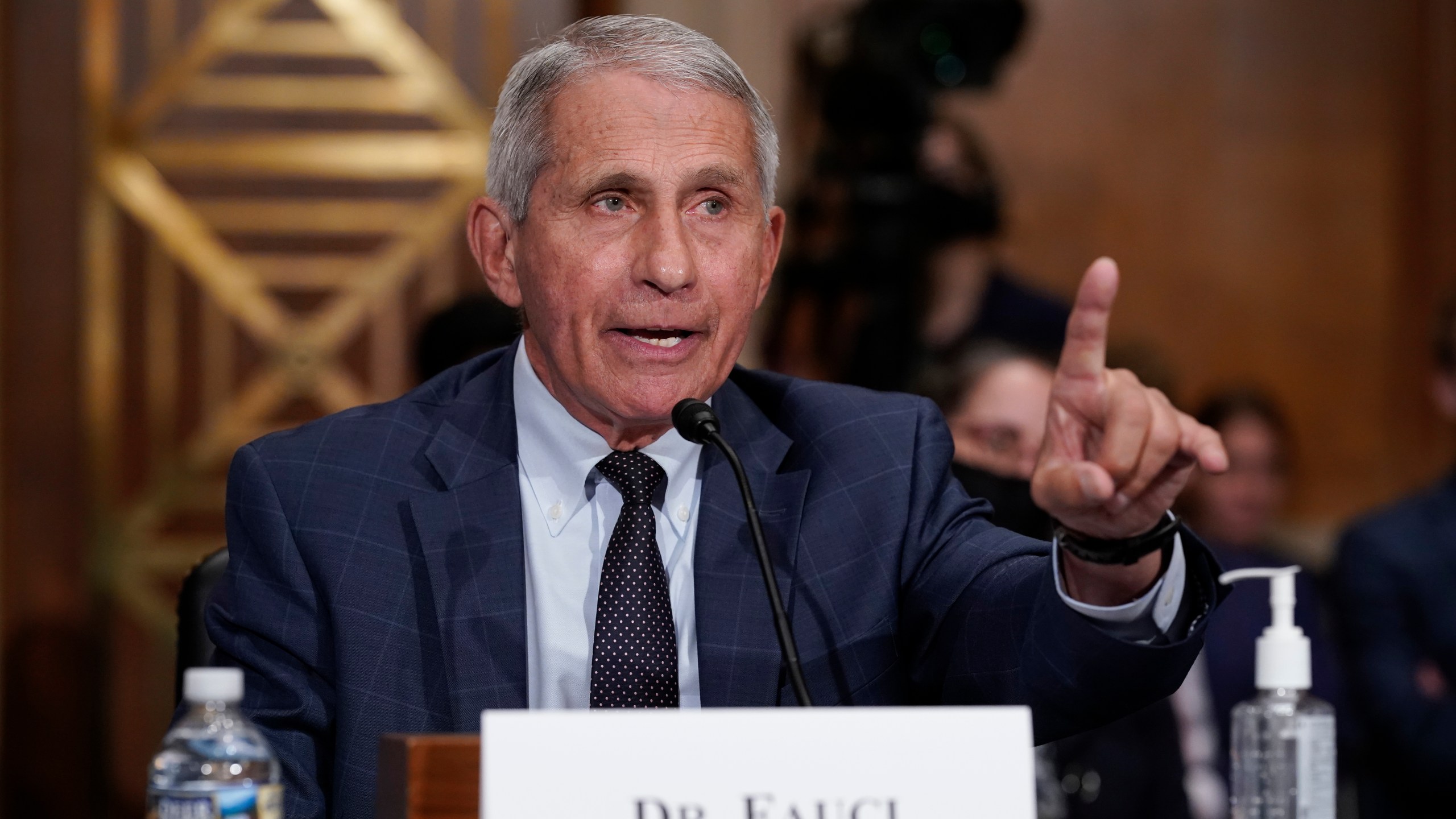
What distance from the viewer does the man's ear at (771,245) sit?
1838 mm

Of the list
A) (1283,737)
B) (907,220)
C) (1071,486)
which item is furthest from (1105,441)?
(907,220)

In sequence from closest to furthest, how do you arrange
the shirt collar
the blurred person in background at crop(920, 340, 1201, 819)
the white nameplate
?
the white nameplate → the shirt collar → the blurred person in background at crop(920, 340, 1201, 819)

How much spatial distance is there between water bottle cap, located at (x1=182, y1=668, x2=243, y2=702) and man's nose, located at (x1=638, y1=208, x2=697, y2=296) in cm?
64

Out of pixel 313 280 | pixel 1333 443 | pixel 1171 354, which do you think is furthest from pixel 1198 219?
pixel 313 280

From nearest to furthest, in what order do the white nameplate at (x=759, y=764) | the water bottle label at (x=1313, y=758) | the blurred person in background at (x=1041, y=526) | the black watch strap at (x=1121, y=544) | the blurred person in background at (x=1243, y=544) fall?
the white nameplate at (x=759, y=764)
the black watch strap at (x=1121, y=544)
the water bottle label at (x=1313, y=758)
the blurred person in background at (x=1041, y=526)
the blurred person in background at (x=1243, y=544)

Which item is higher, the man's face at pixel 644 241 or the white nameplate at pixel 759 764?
the man's face at pixel 644 241

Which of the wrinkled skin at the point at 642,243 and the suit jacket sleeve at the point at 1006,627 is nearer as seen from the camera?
the suit jacket sleeve at the point at 1006,627

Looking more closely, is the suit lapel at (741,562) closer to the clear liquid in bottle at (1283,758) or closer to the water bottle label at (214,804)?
the clear liquid in bottle at (1283,758)

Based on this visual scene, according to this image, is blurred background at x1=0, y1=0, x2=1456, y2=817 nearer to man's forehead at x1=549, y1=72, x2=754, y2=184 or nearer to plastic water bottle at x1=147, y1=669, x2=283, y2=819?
man's forehead at x1=549, y1=72, x2=754, y2=184

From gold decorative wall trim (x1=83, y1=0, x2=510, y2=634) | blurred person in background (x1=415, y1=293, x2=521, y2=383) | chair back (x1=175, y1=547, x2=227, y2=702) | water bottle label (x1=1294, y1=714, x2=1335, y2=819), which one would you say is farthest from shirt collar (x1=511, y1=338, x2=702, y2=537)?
gold decorative wall trim (x1=83, y1=0, x2=510, y2=634)

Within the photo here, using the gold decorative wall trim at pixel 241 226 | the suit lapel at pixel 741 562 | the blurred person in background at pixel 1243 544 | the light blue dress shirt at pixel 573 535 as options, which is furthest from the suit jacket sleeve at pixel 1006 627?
the gold decorative wall trim at pixel 241 226

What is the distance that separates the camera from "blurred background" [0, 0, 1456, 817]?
4.00m

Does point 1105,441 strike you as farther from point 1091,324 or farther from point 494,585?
point 494,585

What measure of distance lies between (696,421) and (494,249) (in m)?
0.55
